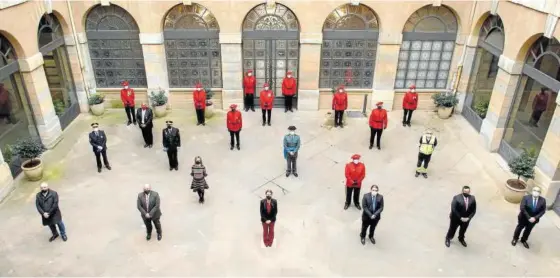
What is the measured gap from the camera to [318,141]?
561 inches

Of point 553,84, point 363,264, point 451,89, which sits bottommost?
point 363,264

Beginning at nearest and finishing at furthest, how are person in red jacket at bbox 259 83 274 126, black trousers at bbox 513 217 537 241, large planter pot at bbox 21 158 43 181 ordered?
black trousers at bbox 513 217 537 241, large planter pot at bbox 21 158 43 181, person in red jacket at bbox 259 83 274 126

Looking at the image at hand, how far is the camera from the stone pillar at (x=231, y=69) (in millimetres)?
14992

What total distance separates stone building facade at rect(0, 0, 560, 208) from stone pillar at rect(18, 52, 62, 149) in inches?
1.3

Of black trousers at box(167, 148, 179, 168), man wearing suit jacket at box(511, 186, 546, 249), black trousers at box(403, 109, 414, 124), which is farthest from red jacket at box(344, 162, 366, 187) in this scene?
black trousers at box(403, 109, 414, 124)

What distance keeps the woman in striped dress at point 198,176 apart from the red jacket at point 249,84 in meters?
5.49

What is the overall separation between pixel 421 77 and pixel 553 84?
5291mm

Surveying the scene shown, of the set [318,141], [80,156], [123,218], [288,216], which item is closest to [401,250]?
[288,216]

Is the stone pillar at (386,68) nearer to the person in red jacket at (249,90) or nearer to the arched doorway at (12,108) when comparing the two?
the person in red jacket at (249,90)

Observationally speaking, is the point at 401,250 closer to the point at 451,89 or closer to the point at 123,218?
the point at 123,218

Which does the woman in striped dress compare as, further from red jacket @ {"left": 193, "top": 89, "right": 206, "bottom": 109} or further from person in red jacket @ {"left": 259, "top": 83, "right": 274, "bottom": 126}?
person in red jacket @ {"left": 259, "top": 83, "right": 274, "bottom": 126}

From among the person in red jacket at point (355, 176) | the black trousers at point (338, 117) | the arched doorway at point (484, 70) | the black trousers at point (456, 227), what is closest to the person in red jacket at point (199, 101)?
the black trousers at point (338, 117)

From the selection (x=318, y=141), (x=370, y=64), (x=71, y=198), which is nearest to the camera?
(x=71, y=198)

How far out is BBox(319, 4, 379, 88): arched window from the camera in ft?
48.9
